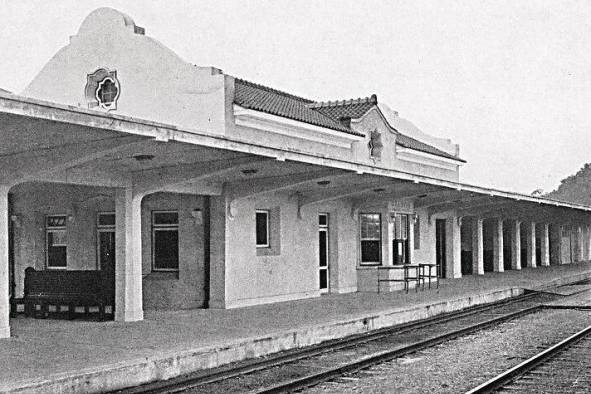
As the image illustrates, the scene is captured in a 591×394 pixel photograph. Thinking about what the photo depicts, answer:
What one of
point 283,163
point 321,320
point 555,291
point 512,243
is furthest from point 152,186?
point 512,243

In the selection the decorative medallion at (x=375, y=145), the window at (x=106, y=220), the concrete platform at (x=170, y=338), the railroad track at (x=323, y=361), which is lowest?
the railroad track at (x=323, y=361)

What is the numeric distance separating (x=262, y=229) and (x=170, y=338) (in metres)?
6.31

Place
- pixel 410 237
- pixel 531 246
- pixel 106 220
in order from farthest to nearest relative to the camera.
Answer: pixel 531 246, pixel 410 237, pixel 106 220

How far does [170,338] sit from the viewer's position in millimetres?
11008

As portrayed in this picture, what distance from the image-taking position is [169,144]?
11.0m

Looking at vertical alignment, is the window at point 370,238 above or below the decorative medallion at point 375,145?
below

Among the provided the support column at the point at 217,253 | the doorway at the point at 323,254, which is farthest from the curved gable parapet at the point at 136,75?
the doorway at the point at 323,254

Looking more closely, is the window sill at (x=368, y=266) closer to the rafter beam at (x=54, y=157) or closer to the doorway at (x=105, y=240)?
the doorway at (x=105, y=240)

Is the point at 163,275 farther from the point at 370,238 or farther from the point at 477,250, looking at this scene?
the point at 477,250

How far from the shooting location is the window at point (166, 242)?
15.7 meters

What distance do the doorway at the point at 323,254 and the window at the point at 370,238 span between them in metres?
1.55

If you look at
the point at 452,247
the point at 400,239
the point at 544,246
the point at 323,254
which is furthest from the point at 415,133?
the point at 323,254

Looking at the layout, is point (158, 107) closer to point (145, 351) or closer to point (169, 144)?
point (169, 144)

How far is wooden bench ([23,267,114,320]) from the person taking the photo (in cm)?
1343
